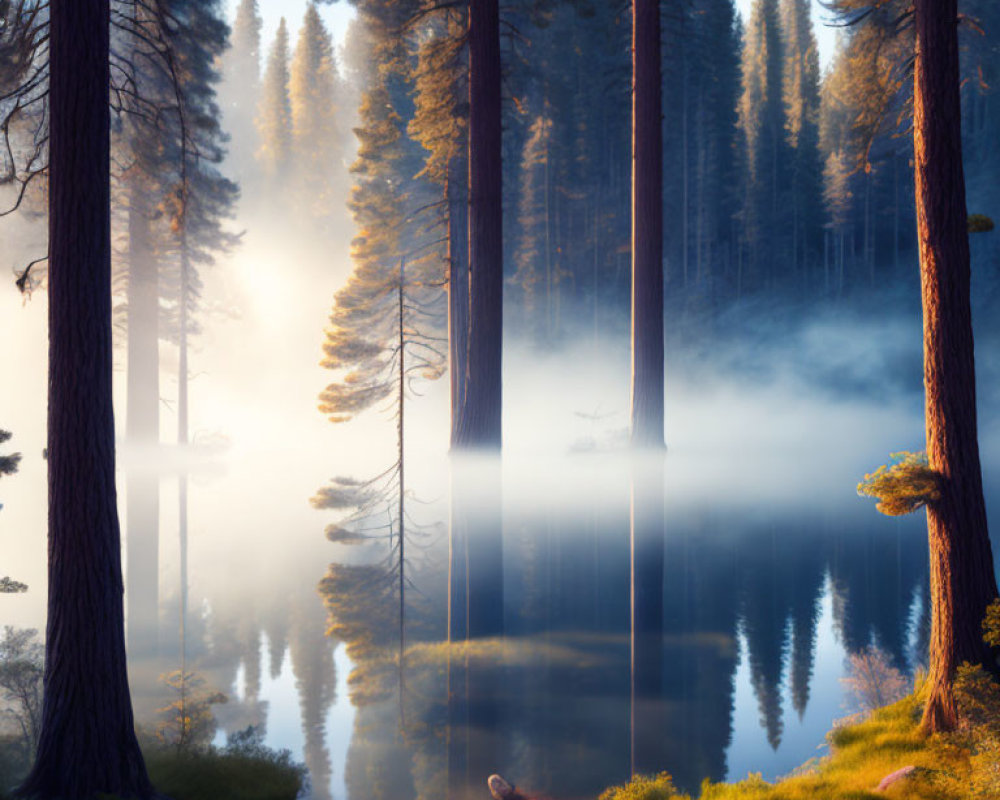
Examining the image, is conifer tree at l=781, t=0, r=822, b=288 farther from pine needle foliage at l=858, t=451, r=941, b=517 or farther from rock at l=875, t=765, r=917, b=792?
rock at l=875, t=765, r=917, b=792

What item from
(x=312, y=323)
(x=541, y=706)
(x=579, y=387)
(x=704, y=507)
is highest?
(x=312, y=323)

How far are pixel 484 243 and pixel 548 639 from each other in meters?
10.6

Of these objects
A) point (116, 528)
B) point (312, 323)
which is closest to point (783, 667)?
point (116, 528)

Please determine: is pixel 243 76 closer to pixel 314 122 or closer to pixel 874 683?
pixel 314 122

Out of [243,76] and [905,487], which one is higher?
[243,76]

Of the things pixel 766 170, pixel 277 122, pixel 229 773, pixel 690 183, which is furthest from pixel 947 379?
pixel 277 122

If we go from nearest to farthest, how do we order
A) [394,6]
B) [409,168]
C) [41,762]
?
[41,762] → [394,6] → [409,168]

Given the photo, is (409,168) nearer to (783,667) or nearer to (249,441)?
(249,441)

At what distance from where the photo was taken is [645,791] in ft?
18.3

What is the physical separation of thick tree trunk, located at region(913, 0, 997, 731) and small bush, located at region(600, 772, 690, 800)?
2.12 metres

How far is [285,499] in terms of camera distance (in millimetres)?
20297

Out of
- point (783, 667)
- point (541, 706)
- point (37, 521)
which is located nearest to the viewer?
point (541, 706)

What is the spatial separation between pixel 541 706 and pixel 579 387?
31492mm

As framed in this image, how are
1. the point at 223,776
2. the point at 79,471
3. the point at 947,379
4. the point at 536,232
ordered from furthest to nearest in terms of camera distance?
the point at 536,232 → the point at 947,379 → the point at 223,776 → the point at 79,471
